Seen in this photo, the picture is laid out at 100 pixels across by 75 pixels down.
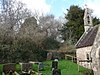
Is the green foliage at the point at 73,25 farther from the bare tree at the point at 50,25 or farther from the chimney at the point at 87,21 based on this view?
the chimney at the point at 87,21

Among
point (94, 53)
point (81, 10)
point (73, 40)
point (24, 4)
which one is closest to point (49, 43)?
point (73, 40)

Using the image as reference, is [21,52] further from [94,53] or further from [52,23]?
[52,23]

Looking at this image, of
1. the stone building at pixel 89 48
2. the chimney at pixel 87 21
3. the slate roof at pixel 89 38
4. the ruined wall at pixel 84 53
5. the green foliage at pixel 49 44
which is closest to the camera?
the stone building at pixel 89 48

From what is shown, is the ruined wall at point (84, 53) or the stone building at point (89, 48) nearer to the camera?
the stone building at point (89, 48)

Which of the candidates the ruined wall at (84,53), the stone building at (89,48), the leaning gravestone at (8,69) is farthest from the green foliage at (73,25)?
the leaning gravestone at (8,69)

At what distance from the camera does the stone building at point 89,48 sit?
14492mm

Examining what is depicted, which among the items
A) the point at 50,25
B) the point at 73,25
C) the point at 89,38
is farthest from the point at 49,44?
the point at 89,38

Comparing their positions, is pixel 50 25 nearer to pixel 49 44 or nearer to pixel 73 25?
pixel 73 25

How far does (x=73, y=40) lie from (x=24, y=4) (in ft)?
47.2

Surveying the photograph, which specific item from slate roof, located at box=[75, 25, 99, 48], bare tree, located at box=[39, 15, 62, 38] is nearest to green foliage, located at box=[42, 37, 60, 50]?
bare tree, located at box=[39, 15, 62, 38]

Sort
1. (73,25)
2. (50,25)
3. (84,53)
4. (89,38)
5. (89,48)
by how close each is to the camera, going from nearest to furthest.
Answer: (89,48) < (89,38) < (84,53) < (73,25) < (50,25)

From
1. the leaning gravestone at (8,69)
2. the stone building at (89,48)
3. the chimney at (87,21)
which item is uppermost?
the chimney at (87,21)

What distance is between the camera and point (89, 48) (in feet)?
98.0

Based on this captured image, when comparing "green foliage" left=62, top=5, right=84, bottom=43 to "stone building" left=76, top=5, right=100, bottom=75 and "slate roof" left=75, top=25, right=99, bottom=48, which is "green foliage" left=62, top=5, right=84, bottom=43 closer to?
"stone building" left=76, top=5, right=100, bottom=75
